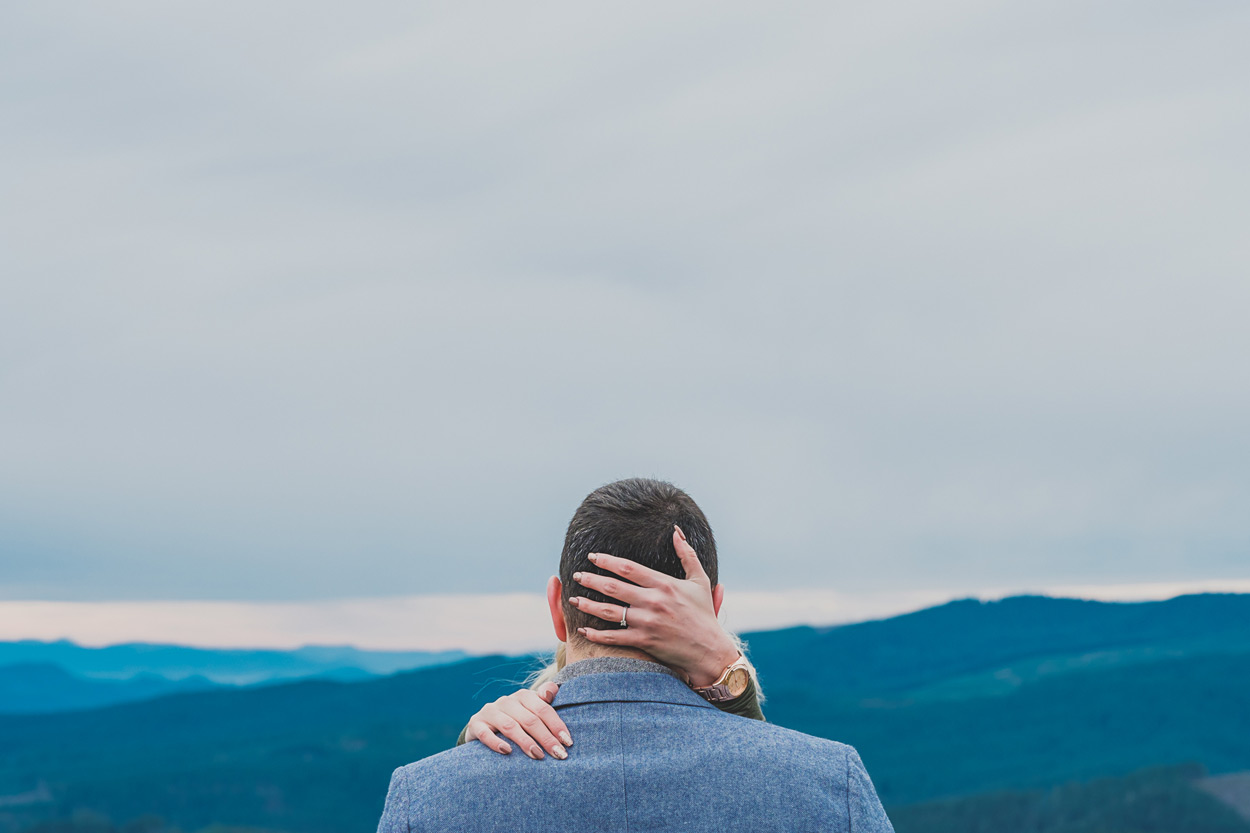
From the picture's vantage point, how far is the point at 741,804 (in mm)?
3818

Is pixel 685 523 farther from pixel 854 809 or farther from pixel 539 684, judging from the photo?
pixel 854 809

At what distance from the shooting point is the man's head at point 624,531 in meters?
4.25

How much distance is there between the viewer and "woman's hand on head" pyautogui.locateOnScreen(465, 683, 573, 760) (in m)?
3.97

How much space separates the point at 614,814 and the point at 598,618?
2.33 ft

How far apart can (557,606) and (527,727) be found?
57 centimetres

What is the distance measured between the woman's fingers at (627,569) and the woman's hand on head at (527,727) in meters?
0.51

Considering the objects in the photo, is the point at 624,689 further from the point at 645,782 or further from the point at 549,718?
the point at 645,782

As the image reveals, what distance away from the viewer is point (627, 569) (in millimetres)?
4191

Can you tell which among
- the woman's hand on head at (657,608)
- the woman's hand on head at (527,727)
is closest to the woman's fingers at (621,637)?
the woman's hand on head at (657,608)

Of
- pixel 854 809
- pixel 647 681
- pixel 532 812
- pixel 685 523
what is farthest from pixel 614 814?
pixel 685 523

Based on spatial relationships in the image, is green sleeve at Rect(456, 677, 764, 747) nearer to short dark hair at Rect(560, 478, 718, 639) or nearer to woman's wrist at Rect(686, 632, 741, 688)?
woman's wrist at Rect(686, 632, 741, 688)

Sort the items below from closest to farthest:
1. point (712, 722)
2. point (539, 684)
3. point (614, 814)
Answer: point (614, 814) < point (712, 722) < point (539, 684)

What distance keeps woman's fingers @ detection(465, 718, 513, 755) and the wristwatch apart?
0.86 m

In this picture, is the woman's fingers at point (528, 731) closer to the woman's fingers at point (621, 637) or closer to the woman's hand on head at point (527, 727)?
the woman's hand on head at point (527, 727)
